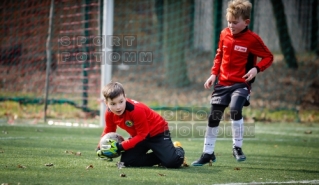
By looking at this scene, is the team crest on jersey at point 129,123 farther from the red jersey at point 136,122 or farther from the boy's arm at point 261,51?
the boy's arm at point 261,51

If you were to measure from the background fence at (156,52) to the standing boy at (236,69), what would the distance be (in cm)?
568

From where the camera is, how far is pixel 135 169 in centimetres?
562

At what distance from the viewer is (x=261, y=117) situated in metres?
12.3

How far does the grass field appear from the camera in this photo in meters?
4.97

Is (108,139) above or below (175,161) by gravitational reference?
above

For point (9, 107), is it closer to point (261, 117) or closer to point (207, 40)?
point (261, 117)

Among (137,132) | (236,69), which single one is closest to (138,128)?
(137,132)

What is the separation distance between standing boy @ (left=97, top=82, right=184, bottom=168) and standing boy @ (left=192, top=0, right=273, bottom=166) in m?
0.41

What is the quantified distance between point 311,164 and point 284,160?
1.24 ft

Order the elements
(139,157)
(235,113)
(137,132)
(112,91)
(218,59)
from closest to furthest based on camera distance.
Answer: (112,91), (137,132), (139,157), (235,113), (218,59)

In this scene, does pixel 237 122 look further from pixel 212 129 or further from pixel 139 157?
pixel 139 157

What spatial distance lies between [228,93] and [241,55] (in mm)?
426

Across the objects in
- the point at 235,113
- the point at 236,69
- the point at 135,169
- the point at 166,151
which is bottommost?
the point at 135,169

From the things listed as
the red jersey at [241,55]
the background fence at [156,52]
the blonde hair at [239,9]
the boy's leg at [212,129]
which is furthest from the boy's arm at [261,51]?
the background fence at [156,52]
